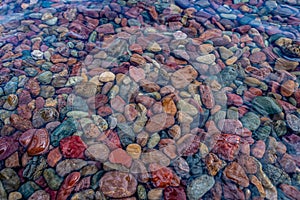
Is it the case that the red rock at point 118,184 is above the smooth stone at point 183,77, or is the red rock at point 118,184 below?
below

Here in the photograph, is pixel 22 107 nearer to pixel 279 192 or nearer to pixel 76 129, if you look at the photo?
pixel 76 129

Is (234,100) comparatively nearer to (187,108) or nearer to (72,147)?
(187,108)

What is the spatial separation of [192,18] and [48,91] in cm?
113

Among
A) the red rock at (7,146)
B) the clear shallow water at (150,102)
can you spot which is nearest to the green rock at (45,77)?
the clear shallow water at (150,102)

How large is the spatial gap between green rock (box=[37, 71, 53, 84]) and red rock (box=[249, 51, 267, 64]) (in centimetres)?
123

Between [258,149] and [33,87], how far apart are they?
4.11 feet

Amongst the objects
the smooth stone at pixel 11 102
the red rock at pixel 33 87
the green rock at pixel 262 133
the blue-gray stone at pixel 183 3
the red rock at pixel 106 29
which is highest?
the blue-gray stone at pixel 183 3

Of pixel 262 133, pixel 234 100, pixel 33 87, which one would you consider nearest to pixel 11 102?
pixel 33 87

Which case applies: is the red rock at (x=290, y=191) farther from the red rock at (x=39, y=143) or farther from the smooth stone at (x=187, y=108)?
the red rock at (x=39, y=143)

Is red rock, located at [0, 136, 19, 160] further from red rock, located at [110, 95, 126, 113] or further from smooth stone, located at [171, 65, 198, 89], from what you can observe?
smooth stone, located at [171, 65, 198, 89]

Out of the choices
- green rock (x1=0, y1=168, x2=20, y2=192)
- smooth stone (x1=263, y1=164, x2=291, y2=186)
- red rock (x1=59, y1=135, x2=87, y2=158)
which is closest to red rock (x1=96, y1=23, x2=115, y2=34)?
red rock (x1=59, y1=135, x2=87, y2=158)

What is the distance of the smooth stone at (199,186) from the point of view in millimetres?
1272

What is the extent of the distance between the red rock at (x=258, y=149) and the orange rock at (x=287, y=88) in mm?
383

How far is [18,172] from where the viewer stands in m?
1.33
